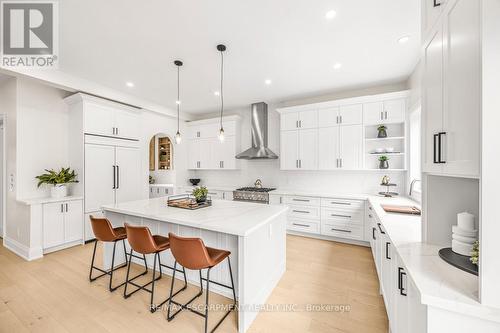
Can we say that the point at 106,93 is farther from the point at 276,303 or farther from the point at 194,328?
the point at 276,303

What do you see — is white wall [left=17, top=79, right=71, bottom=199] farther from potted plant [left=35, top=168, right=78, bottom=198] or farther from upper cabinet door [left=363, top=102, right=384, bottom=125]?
upper cabinet door [left=363, top=102, right=384, bottom=125]

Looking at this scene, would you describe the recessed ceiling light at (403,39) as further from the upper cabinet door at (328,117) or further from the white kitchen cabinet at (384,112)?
the upper cabinet door at (328,117)

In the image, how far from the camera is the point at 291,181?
16.2ft

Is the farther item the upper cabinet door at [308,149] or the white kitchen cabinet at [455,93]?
the upper cabinet door at [308,149]

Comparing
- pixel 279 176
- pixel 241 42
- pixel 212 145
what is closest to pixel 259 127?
pixel 279 176

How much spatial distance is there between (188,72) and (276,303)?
3.41 m

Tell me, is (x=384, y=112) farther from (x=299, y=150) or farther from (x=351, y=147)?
(x=299, y=150)

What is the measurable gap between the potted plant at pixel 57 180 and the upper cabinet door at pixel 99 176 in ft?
1.03

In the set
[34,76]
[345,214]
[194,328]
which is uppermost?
[34,76]

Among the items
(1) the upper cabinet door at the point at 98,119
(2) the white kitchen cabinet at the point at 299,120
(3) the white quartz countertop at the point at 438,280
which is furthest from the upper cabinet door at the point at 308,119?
(1) the upper cabinet door at the point at 98,119

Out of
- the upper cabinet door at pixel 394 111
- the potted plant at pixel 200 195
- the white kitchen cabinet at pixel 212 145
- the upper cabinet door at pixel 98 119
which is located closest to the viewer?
the potted plant at pixel 200 195

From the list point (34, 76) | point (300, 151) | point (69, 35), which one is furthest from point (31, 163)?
point (300, 151)

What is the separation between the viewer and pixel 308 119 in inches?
173

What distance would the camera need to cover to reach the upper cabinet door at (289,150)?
4.54 meters
